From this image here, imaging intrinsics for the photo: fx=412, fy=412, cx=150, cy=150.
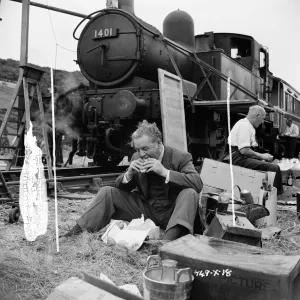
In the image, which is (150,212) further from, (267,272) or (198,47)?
(198,47)

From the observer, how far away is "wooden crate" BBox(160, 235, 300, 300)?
1.61m

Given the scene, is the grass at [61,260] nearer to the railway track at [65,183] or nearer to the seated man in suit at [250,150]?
the railway track at [65,183]

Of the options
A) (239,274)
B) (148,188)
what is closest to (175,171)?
(148,188)

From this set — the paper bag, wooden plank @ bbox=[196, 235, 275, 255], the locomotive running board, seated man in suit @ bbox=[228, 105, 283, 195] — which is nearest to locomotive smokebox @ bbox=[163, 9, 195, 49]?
the locomotive running board

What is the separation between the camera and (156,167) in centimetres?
283

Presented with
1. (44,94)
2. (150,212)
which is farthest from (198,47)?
(150,212)

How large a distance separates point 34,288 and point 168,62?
5.33 m

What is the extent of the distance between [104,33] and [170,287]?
5.53 m

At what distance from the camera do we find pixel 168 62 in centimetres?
686

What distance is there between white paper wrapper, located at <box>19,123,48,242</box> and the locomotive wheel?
0.32 meters

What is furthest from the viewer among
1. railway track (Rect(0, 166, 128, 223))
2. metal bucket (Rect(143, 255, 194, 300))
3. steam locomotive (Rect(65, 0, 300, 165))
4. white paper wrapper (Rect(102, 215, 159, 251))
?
steam locomotive (Rect(65, 0, 300, 165))

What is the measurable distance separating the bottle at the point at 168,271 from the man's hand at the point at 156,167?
1.15 m

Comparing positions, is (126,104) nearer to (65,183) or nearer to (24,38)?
(65,183)

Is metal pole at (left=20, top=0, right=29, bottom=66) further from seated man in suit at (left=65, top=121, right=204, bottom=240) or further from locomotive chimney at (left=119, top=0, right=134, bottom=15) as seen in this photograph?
locomotive chimney at (left=119, top=0, right=134, bottom=15)
